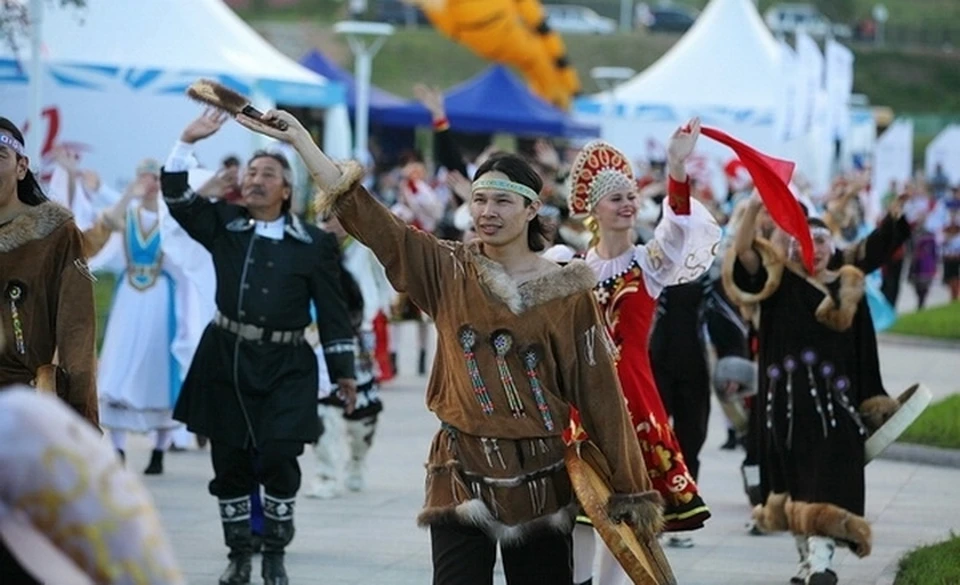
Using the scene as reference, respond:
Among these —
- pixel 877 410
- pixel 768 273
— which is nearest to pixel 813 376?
pixel 877 410

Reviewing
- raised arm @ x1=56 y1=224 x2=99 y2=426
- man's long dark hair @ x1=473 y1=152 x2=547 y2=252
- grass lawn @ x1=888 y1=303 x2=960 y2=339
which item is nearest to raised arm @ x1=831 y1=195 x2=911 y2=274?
man's long dark hair @ x1=473 y1=152 x2=547 y2=252

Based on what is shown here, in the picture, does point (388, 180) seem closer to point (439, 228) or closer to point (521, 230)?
point (439, 228)

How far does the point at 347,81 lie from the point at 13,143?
3086 centimetres

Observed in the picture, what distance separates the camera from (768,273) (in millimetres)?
8977

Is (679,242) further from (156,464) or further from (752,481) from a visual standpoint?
(156,464)

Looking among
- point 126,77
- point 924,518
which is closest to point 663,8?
point 126,77

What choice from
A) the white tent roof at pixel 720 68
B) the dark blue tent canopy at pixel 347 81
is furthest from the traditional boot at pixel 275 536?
the white tent roof at pixel 720 68

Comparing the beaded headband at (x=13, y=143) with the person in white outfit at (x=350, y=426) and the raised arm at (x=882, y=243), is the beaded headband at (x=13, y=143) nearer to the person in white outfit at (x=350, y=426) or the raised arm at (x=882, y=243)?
the raised arm at (x=882, y=243)

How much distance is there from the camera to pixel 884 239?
941 centimetres

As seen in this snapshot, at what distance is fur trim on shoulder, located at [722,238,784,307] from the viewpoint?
29.3 feet

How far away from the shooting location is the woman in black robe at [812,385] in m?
8.77

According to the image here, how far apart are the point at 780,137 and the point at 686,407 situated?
61.2ft

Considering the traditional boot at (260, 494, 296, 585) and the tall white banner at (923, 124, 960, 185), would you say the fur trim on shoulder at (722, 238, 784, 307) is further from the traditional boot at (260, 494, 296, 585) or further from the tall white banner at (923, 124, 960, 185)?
the tall white banner at (923, 124, 960, 185)

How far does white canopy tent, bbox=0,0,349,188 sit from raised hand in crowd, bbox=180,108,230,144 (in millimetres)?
15434
